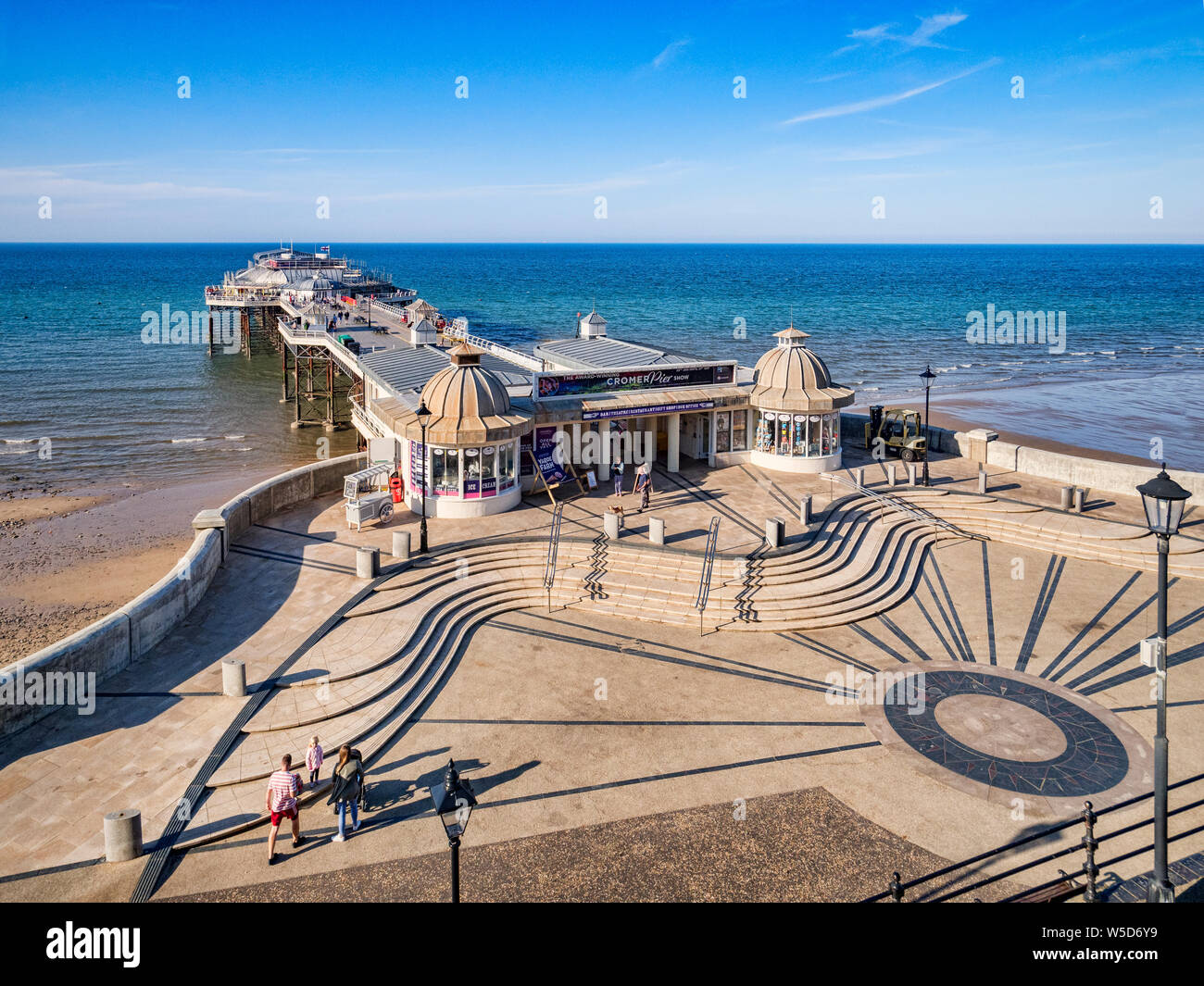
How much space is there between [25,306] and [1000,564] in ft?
394

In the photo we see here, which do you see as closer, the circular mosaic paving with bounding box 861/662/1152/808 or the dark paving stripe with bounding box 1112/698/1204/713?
the circular mosaic paving with bounding box 861/662/1152/808

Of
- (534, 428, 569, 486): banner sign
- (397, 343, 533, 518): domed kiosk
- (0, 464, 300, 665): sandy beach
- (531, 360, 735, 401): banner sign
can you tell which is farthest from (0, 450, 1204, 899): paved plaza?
(0, 464, 300, 665): sandy beach

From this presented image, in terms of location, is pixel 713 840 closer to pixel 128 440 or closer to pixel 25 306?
pixel 128 440

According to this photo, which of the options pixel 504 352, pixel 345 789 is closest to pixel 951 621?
pixel 345 789

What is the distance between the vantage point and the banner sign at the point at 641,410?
26.7 m

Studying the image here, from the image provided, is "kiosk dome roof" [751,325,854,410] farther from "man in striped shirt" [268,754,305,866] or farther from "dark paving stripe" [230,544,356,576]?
"man in striped shirt" [268,754,305,866]

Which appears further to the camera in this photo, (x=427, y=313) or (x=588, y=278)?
(x=588, y=278)

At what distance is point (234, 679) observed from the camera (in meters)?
14.9

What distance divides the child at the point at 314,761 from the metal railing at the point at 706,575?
29.3ft

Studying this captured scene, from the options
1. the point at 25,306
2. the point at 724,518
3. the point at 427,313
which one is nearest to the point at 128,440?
the point at 427,313

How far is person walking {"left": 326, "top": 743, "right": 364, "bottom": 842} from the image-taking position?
11930 mm

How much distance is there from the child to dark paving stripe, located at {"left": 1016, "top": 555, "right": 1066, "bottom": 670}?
44.7ft

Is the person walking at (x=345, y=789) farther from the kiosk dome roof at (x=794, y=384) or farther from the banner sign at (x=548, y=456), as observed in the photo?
the kiosk dome roof at (x=794, y=384)

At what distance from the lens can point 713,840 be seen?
12.1 meters
